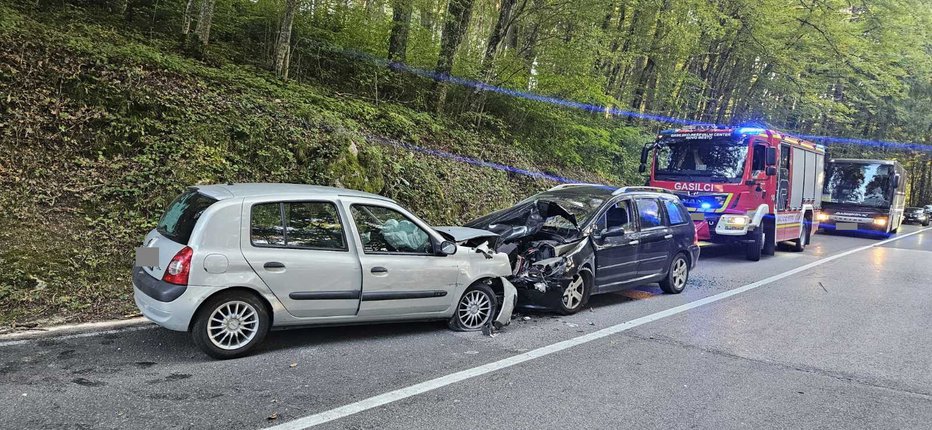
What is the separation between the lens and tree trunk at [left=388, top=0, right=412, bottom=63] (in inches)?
555

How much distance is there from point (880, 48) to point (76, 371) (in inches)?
1097

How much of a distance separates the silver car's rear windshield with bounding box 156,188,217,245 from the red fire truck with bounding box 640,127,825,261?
10.1 m

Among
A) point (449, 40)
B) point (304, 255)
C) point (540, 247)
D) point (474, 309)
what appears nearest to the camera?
point (304, 255)

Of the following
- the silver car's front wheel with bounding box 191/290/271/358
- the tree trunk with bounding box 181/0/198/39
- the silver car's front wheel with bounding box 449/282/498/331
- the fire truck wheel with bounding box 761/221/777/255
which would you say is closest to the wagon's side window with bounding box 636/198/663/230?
the silver car's front wheel with bounding box 449/282/498/331

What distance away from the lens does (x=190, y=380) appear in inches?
162

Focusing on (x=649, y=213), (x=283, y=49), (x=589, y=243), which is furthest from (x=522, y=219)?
(x=283, y=49)

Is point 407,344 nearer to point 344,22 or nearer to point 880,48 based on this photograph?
point 344,22

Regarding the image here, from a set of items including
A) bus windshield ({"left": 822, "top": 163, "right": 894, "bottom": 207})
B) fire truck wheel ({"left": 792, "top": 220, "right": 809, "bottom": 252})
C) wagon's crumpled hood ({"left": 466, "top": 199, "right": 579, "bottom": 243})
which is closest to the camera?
wagon's crumpled hood ({"left": 466, "top": 199, "right": 579, "bottom": 243})

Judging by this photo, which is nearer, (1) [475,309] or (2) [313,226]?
(2) [313,226]

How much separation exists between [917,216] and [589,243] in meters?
36.5

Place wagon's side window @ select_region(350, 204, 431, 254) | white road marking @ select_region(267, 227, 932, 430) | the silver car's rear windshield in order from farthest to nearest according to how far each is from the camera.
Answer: wagon's side window @ select_region(350, 204, 431, 254), the silver car's rear windshield, white road marking @ select_region(267, 227, 932, 430)

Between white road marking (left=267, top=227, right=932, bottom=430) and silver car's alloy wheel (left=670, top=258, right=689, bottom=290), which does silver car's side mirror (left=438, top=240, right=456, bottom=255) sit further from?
silver car's alloy wheel (left=670, top=258, right=689, bottom=290)

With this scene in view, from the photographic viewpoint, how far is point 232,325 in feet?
15.1

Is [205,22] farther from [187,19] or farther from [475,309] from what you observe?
[475,309]
